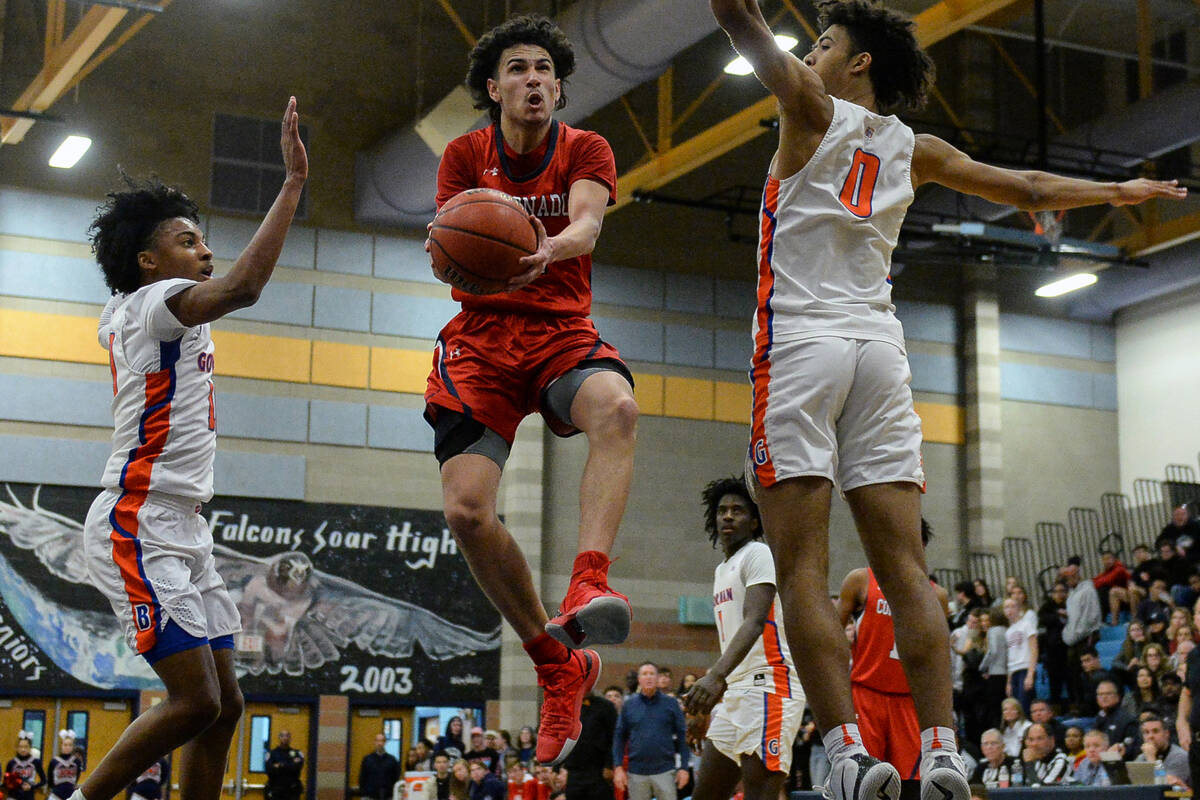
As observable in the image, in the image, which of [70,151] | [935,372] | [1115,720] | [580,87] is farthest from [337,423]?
[1115,720]

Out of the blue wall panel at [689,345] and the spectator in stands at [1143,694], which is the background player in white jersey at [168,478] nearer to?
the spectator in stands at [1143,694]

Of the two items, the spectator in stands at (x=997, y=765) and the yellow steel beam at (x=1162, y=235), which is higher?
the yellow steel beam at (x=1162, y=235)

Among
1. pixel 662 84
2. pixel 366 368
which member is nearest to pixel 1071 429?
pixel 662 84

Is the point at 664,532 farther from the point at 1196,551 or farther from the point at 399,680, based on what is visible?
the point at 1196,551

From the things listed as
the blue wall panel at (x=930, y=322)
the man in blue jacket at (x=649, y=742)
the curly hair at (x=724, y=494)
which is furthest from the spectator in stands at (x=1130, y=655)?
the blue wall panel at (x=930, y=322)

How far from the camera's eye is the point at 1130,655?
50.1ft

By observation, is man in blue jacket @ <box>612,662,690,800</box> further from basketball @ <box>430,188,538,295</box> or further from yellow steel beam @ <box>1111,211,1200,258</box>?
yellow steel beam @ <box>1111,211,1200,258</box>

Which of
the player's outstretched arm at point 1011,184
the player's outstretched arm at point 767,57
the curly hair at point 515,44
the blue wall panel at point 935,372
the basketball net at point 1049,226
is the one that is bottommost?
the player's outstretched arm at point 1011,184

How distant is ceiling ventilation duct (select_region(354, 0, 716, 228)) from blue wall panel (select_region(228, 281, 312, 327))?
4.81ft

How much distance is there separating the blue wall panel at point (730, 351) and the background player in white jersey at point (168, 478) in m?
17.9

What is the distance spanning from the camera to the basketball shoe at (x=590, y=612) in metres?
4.06

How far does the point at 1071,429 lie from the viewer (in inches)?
960

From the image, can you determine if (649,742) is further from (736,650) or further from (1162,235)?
(1162,235)

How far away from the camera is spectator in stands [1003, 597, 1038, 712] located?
16609 mm
